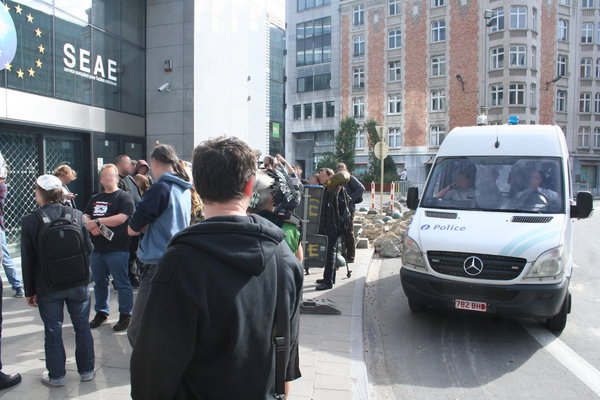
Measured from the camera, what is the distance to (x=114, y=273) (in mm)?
5109

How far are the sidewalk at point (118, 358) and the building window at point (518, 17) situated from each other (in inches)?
1726

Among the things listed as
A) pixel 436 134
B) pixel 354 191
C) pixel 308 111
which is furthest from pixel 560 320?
pixel 308 111

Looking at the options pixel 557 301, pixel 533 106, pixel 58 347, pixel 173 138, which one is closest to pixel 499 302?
pixel 557 301

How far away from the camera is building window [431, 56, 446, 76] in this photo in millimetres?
46062

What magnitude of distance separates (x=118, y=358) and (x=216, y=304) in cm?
349

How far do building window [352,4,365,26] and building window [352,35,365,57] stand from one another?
4.93 ft

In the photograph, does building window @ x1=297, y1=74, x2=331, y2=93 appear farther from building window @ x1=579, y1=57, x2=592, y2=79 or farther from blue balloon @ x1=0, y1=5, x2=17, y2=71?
blue balloon @ x1=0, y1=5, x2=17, y2=71

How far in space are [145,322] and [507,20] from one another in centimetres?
4798

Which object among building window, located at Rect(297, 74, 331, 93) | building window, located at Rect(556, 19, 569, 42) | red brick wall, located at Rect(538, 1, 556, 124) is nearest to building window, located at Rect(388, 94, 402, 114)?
building window, located at Rect(297, 74, 331, 93)

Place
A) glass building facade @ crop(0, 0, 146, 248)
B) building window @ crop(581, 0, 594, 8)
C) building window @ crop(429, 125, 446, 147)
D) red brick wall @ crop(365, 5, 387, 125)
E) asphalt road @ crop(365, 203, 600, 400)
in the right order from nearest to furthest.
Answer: asphalt road @ crop(365, 203, 600, 400), glass building facade @ crop(0, 0, 146, 248), building window @ crop(581, 0, 594, 8), building window @ crop(429, 125, 446, 147), red brick wall @ crop(365, 5, 387, 125)

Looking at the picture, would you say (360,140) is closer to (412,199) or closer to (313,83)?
(313,83)

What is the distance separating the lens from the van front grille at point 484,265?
16.4 ft

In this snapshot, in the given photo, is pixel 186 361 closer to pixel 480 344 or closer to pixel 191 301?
pixel 191 301

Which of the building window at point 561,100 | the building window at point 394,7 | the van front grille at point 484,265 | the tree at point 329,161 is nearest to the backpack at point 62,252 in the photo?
the van front grille at point 484,265
